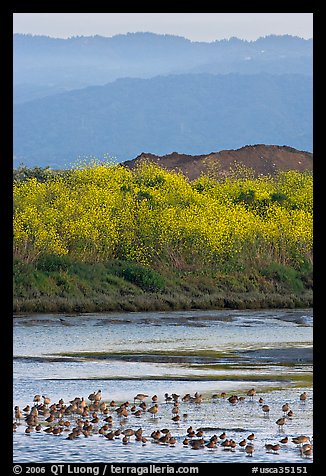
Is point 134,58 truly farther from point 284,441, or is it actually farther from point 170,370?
point 284,441

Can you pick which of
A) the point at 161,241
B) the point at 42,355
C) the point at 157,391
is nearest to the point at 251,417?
the point at 157,391

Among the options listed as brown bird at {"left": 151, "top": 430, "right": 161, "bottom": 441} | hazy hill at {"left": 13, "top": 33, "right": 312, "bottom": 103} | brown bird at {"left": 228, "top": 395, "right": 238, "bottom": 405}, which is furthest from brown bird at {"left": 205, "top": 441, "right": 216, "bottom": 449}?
hazy hill at {"left": 13, "top": 33, "right": 312, "bottom": 103}

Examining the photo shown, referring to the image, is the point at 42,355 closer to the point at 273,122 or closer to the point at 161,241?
the point at 161,241

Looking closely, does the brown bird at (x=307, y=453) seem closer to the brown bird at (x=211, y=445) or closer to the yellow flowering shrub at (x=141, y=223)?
the brown bird at (x=211, y=445)

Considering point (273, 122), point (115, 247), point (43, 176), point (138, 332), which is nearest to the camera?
point (138, 332)

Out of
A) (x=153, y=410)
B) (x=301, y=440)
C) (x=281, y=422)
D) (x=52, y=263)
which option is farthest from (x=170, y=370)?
(x=52, y=263)
